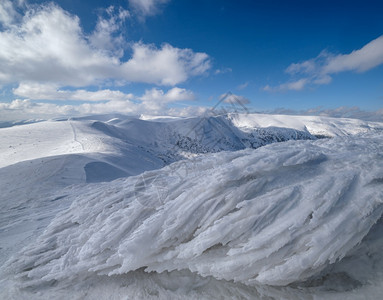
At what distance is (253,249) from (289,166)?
62.8 inches

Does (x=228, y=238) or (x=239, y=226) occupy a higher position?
(x=239, y=226)

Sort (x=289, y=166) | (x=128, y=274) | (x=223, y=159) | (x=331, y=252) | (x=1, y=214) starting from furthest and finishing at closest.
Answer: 1. (x=1, y=214)
2. (x=223, y=159)
3. (x=289, y=166)
4. (x=128, y=274)
5. (x=331, y=252)

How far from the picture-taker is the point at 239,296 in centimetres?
254

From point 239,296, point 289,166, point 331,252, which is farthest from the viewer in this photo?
point 289,166

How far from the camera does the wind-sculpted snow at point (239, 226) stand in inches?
97.0

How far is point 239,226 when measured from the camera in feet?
8.97

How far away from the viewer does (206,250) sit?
2785 millimetres

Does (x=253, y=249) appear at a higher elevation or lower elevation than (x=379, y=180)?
lower

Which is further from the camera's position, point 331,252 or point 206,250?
point 206,250

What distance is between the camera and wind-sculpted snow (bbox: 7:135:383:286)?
8.09 ft

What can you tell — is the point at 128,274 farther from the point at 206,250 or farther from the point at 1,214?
the point at 1,214

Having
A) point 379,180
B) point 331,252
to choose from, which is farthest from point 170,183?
point 379,180

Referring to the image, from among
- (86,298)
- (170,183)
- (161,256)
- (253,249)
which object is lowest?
(86,298)

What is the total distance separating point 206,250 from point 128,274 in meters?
1.31
